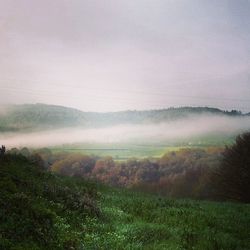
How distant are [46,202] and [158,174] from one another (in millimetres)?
96157

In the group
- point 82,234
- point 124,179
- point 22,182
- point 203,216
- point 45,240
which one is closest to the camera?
point 45,240

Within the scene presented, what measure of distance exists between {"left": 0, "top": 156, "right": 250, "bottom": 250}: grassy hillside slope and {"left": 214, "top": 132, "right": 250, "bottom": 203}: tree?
19992 millimetres

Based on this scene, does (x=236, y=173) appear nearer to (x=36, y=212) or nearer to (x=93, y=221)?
(x=93, y=221)

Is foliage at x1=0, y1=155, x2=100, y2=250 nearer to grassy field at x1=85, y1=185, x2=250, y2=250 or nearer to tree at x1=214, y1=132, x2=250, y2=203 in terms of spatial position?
grassy field at x1=85, y1=185, x2=250, y2=250

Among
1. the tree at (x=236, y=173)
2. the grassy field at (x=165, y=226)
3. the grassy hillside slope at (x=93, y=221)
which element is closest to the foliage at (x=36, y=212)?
the grassy hillside slope at (x=93, y=221)

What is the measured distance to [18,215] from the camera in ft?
52.8

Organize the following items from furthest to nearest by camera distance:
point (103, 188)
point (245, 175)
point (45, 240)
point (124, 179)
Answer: point (124, 179) → point (245, 175) → point (103, 188) → point (45, 240)

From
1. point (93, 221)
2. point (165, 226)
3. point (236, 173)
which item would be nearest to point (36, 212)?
point (93, 221)

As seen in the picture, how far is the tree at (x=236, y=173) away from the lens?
4753 centimetres

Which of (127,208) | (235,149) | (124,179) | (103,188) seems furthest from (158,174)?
(127,208)

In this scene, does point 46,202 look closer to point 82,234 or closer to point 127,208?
point 82,234

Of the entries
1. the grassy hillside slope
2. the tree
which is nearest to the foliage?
the grassy hillside slope

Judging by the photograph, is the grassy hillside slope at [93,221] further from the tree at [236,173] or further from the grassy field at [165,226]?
the tree at [236,173]

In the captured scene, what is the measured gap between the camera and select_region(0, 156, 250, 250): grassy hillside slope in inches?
→ 623
